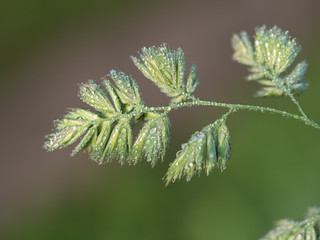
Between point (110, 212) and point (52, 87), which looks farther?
point (52, 87)

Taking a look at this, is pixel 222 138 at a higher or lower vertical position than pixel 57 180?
lower

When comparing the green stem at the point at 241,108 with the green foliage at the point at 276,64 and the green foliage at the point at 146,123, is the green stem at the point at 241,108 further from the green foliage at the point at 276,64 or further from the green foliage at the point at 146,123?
the green foliage at the point at 276,64

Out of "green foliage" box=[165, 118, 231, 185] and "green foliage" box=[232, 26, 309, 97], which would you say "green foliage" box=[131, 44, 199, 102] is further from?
"green foliage" box=[232, 26, 309, 97]

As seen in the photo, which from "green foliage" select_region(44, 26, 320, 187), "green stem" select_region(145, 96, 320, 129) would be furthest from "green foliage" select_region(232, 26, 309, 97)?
"green stem" select_region(145, 96, 320, 129)

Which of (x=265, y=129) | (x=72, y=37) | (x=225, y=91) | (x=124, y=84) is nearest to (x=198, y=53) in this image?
(x=225, y=91)

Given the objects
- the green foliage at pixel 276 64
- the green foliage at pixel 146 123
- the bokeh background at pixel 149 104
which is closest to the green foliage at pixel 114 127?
the green foliage at pixel 146 123

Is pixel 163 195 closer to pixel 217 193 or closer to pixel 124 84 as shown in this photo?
pixel 217 193

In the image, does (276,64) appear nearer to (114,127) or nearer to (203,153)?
(203,153)
